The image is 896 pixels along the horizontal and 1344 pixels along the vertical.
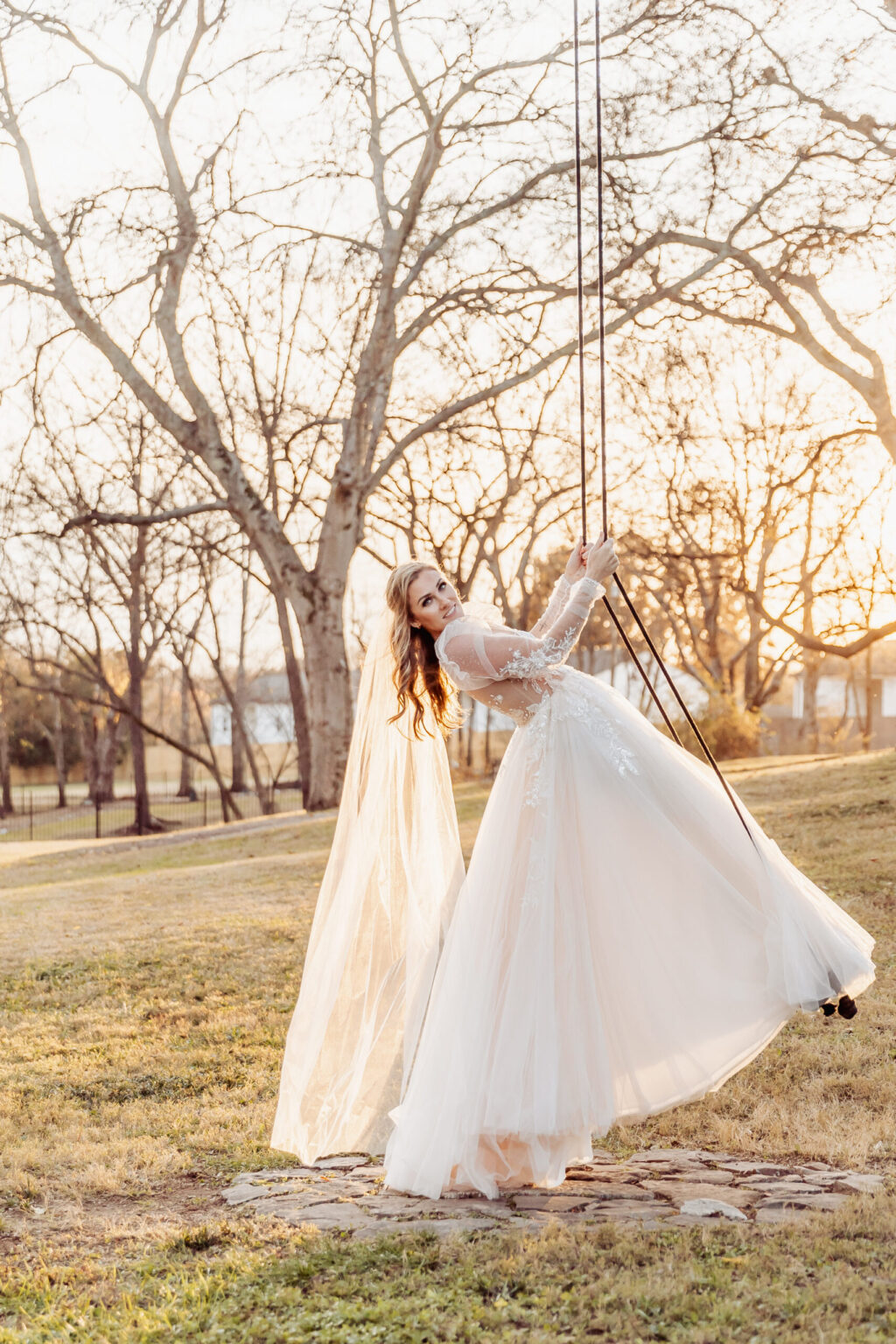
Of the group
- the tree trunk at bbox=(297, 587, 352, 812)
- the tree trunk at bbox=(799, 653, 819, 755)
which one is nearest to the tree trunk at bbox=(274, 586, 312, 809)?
the tree trunk at bbox=(297, 587, 352, 812)

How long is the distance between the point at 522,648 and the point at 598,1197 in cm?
191

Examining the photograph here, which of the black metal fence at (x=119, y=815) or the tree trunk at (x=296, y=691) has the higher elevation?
the tree trunk at (x=296, y=691)

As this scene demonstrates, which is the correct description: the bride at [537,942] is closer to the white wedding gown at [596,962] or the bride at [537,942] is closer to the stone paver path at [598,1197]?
the white wedding gown at [596,962]

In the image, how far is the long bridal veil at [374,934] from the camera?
15.7 ft

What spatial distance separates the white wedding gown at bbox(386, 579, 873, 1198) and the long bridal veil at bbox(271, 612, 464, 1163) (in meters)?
0.26

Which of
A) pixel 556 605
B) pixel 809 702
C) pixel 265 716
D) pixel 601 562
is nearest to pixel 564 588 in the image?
pixel 556 605

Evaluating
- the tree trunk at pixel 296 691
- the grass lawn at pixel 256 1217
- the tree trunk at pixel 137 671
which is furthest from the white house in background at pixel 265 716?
the grass lawn at pixel 256 1217

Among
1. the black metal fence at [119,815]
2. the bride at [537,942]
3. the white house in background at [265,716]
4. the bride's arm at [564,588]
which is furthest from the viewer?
the white house in background at [265,716]

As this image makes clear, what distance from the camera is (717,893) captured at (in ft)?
14.2

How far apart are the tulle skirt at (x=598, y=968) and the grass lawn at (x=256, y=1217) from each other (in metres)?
0.41

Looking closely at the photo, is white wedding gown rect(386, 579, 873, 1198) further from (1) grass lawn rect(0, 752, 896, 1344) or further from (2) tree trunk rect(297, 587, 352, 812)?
(2) tree trunk rect(297, 587, 352, 812)

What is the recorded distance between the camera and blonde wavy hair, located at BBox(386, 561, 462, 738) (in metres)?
4.84

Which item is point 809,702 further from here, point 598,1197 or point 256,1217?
point 256,1217

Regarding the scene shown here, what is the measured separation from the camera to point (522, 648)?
4664 millimetres
